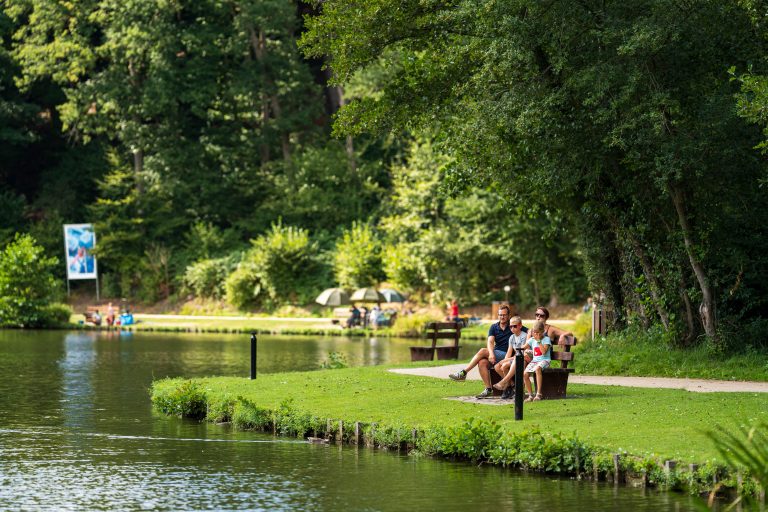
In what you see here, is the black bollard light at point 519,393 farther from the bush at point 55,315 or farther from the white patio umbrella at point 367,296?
the bush at point 55,315

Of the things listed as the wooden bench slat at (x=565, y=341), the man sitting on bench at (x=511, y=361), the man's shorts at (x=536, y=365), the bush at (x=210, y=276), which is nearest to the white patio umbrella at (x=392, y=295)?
the bush at (x=210, y=276)

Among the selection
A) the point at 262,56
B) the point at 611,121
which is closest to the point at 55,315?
the point at 262,56

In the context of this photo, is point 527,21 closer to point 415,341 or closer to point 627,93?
point 627,93

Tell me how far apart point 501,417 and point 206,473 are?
4740 millimetres

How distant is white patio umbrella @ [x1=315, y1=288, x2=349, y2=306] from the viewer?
193 ft

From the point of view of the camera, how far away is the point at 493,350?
70.3ft

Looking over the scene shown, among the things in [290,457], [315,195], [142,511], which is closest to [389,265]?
[315,195]

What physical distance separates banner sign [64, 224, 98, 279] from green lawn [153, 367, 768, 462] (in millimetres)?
45179

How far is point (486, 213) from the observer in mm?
57719

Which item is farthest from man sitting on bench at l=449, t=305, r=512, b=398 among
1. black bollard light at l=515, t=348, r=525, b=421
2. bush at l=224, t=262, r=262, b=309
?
bush at l=224, t=262, r=262, b=309

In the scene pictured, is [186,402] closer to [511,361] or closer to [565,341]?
[511,361]

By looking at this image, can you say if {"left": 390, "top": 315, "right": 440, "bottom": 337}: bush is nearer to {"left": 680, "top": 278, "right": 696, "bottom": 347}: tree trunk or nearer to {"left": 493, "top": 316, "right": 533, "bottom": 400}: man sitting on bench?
{"left": 680, "top": 278, "right": 696, "bottom": 347}: tree trunk

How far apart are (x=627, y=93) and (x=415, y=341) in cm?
2590

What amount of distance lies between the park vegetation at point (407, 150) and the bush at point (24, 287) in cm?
1107
